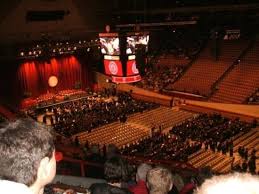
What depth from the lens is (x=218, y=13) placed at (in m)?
27.4

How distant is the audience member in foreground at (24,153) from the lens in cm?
204

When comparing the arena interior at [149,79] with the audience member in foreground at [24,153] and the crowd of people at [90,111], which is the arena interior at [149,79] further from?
the audience member in foreground at [24,153]

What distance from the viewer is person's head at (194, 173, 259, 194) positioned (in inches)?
83.9

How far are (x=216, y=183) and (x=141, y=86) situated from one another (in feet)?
94.7

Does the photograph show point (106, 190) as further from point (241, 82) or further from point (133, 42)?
point (241, 82)

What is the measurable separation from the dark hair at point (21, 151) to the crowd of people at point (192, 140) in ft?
47.1

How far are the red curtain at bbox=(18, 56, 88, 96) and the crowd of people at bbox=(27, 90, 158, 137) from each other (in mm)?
3174

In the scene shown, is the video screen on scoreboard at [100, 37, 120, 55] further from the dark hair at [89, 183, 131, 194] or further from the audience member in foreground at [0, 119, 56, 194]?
the audience member in foreground at [0, 119, 56, 194]

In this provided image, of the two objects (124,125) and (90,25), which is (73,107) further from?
(90,25)

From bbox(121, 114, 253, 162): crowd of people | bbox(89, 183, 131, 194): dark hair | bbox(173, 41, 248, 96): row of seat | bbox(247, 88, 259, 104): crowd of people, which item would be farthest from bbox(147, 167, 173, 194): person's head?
bbox(173, 41, 248, 96): row of seat

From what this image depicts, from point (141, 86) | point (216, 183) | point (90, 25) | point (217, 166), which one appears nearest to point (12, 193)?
point (216, 183)

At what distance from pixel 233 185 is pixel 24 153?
124cm

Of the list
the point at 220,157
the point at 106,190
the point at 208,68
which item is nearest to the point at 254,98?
the point at 208,68

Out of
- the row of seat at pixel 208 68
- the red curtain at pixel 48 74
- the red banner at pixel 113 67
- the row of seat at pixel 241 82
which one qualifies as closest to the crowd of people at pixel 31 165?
the red banner at pixel 113 67
